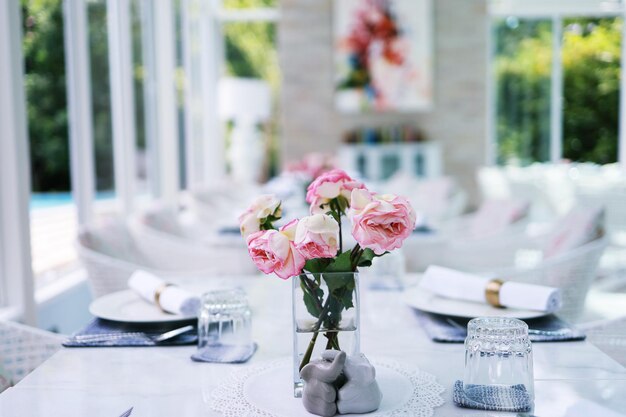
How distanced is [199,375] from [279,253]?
359mm

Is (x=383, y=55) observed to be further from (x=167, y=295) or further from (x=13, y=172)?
(x=167, y=295)

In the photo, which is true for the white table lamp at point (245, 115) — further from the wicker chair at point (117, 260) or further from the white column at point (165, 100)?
the wicker chair at point (117, 260)

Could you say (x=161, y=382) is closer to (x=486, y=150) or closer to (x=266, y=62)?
(x=486, y=150)

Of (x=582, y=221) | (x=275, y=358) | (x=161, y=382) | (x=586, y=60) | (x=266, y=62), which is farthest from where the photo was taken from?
(x=266, y=62)

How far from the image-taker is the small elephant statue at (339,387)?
115 cm

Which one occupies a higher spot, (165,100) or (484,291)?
(165,100)

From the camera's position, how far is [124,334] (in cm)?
166

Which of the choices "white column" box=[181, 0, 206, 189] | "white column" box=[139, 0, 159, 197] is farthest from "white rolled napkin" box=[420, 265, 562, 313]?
"white column" box=[181, 0, 206, 189]

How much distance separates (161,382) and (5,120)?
6.19 feet

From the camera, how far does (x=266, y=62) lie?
1009cm

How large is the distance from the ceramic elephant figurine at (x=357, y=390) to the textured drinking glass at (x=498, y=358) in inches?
6.7

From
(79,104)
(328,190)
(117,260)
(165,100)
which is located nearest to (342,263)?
(328,190)

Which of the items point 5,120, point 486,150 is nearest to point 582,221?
point 5,120

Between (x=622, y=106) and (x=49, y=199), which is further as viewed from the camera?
(x=622, y=106)
